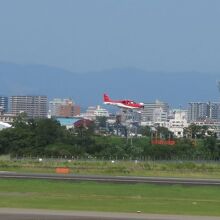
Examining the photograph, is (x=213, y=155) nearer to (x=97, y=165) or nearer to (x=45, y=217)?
(x=97, y=165)

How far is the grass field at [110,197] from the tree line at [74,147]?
2863 inches

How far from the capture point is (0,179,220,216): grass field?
33.5 metres

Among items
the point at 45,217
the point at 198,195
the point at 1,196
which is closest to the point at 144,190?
the point at 198,195

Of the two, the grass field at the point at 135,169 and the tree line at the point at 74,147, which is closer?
the grass field at the point at 135,169

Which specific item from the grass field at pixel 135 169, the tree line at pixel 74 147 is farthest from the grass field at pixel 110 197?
the tree line at pixel 74 147

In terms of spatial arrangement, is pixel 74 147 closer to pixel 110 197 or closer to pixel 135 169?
pixel 135 169

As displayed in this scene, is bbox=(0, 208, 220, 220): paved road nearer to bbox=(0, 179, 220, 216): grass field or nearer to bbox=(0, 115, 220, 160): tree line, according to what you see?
bbox=(0, 179, 220, 216): grass field

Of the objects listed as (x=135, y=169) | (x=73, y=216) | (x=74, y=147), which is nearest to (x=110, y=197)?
(x=73, y=216)

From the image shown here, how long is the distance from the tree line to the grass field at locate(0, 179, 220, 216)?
7272 centimetres

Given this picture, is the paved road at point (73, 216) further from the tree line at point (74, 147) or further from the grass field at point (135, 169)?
the tree line at point (74, 147)

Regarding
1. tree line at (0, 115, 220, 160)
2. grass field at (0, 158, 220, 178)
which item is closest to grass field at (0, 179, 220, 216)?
grass field at (0, 158, 220, 178)

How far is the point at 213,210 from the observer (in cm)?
3406

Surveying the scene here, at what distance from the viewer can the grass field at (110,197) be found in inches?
1319

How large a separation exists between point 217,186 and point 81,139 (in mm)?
89738
